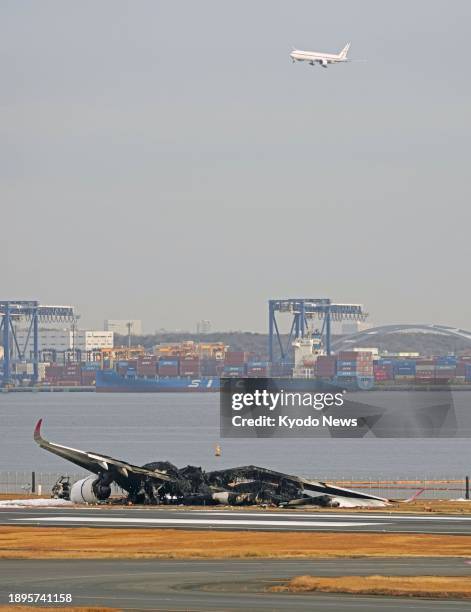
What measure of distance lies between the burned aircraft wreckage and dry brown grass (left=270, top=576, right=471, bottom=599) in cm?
3682

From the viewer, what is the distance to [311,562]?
52188 mm

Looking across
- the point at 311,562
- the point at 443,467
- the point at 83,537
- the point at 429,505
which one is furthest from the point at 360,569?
the point at 443,467

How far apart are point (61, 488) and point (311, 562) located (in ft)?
119

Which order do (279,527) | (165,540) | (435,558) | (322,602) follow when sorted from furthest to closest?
(279,527), (165,540), (435,558), (322,602)

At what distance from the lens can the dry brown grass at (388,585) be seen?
42875 mm

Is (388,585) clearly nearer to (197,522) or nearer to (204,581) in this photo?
(204,581)

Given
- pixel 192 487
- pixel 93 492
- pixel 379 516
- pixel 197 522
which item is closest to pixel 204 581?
pixel 197 522

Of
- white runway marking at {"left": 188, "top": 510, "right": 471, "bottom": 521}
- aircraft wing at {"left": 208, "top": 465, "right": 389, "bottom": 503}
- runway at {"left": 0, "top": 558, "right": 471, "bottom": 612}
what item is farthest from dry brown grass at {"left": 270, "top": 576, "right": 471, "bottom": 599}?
aircraft wing at {"left": 208, "top": 465, "right": 389, "bottom": 503}

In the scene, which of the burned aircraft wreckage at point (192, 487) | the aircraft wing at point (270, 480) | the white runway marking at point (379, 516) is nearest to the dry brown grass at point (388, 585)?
the white runway marking at point (379, 516)

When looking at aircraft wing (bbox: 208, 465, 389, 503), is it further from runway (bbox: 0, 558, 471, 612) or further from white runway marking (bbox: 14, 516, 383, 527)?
runway (bbox: 0, 558, 471, 612)

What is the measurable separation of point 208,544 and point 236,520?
45.1ft

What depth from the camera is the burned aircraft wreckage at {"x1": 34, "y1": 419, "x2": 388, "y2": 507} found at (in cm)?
8369

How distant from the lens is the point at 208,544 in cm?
5897

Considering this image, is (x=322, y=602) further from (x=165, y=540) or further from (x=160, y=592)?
(x=165, y=540)
